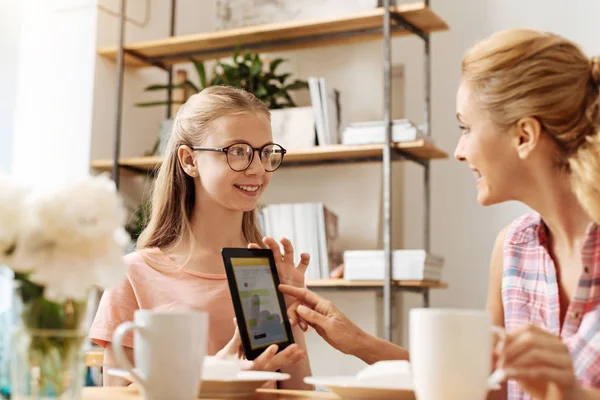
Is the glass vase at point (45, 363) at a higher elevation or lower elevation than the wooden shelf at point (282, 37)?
lower

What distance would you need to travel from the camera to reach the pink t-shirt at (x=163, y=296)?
1537 millimetres

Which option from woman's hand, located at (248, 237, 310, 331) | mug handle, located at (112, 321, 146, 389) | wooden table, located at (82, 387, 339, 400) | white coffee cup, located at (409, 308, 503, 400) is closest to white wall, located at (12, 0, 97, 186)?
woman's hand, located at (248, 237, 310, 331)

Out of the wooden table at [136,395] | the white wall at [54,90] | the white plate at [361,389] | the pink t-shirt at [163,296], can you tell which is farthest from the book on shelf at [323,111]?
the white plate at [361,389]

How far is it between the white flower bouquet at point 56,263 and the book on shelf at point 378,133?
75.1 inches

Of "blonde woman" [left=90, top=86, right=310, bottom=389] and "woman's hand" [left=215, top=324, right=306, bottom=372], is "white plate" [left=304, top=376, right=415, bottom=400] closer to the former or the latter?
"woman's hand" [left=215, top=324, right=306, bottom=372]

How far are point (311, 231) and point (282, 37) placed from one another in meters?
0.81

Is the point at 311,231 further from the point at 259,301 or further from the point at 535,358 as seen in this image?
the point at 535,358

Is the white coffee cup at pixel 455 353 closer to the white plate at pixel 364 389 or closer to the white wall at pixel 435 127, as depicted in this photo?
the white plate at pixel 364 389

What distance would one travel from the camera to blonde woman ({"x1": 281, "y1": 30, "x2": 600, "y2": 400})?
1116 millimetres

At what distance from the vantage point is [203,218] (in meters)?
1.77

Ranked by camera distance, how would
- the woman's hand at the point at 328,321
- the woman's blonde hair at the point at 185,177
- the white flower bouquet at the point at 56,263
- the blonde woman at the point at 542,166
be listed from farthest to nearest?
the woman's blonde hair at the point at 185,177 → the woman's hand at the point at 328,321 → the blonde woman at the point at 542,166 → the white flower bouquet at the point at 56,263

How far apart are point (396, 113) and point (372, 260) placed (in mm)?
852

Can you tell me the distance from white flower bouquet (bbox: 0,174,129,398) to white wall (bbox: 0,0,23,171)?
8.56 feet

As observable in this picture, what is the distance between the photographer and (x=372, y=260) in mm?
2619
